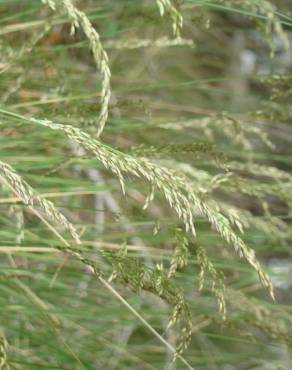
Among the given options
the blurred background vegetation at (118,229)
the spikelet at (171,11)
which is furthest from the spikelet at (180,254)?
the spikelet at (171,11)

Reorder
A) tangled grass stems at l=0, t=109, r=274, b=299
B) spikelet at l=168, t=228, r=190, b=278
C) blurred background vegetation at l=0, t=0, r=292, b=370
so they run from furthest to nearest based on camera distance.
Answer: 1. blurred background vegetation at l=0, t=0, r=292, b=370
2. spikelet at l=168, t=228, r=190, b=278
3. tangled grass stems at l=0, t=109, r=274, b=299

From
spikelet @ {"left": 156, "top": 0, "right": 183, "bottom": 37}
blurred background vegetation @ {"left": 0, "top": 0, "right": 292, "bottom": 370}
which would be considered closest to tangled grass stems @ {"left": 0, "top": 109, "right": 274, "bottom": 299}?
blurred background vegetation @ {"left": 0, "top": 0, "right": 292, "bottom": 370}

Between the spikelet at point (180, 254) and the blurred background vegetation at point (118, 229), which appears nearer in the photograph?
the spikelet at point (180, 254)

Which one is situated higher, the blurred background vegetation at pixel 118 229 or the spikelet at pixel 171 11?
the spikelet at pixel 171 11

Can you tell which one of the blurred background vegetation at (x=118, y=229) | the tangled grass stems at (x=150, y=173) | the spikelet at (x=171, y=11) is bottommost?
the blurred background vegetation at (x=118, y=229)

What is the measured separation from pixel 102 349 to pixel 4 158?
1.47 ft

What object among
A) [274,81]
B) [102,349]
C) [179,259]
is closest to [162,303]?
[102,349]

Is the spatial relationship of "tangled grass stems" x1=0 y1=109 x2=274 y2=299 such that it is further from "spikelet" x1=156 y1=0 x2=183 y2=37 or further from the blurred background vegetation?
"spikelet" x1=156 y1=0 x2=183 y2=37

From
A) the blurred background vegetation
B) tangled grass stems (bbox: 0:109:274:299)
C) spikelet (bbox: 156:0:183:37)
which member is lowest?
the blurred background vegetation

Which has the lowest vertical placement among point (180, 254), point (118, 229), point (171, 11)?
point (118, 229)

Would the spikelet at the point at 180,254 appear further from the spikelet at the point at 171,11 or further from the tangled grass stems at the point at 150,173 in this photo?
the spikelet at the point at 171,11

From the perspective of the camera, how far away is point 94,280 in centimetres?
191

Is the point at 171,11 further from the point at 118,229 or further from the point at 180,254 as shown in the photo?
the point at 118,229

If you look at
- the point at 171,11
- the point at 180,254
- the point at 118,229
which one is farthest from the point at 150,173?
the point at 118,229
